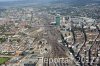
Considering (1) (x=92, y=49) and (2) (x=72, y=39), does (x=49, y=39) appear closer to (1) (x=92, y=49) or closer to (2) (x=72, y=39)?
(2) (x=72, y=39)

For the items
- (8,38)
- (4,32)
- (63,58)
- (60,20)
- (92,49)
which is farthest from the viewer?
(60,20)

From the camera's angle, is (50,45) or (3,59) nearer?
(3,59)

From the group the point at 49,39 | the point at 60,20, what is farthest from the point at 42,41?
the point at 60,20

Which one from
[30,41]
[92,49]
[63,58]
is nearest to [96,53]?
[92,49]

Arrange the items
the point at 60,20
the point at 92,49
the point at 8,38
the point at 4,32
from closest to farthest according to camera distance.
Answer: the point at 92,49 → the point at 8,38 → the point at 4,32 → the point at 60,20

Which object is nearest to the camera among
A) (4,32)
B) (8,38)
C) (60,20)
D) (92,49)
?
(92,49)

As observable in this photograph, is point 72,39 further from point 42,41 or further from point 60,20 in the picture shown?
point 60,20

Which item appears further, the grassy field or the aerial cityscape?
the grassy field

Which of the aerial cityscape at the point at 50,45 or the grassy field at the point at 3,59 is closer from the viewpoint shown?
the aerial cityscape at the point at 50,45

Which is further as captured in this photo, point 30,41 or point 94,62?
point 30,41
